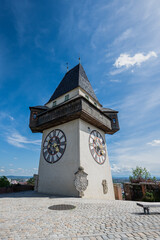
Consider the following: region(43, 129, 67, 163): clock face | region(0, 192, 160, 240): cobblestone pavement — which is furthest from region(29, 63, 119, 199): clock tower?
region(0, 192, 160, 240): cobblestone pavement

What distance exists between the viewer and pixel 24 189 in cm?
1142

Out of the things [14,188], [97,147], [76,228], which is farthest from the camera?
[97,147]

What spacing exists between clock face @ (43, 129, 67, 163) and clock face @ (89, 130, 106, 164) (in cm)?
210

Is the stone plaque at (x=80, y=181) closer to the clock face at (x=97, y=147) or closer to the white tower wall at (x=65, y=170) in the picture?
the white tower wall at (x=65, y=170)

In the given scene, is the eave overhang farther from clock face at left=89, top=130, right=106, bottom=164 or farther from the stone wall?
the stone wall

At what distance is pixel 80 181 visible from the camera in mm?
7648

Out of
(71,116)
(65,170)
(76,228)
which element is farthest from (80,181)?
(76,228)

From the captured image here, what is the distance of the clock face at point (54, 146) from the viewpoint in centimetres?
969

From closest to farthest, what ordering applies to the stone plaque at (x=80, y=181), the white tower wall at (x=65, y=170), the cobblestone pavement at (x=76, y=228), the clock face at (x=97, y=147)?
the cobblestone pavement at (x=76, y=228), the stone plaque at (x=80, y=181), the white tower wall at (x=65, y=170), the clock face at (x=97, y=147)

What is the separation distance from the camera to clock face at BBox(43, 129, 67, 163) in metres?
9.69

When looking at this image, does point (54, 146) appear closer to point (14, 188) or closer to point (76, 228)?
point (14, 188)

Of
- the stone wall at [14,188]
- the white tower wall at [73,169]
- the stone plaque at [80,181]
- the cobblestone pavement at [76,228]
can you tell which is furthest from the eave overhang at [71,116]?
the cobblestone pavement at [76,228]

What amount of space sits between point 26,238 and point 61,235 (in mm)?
674

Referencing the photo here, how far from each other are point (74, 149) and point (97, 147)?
2494 millimetres
